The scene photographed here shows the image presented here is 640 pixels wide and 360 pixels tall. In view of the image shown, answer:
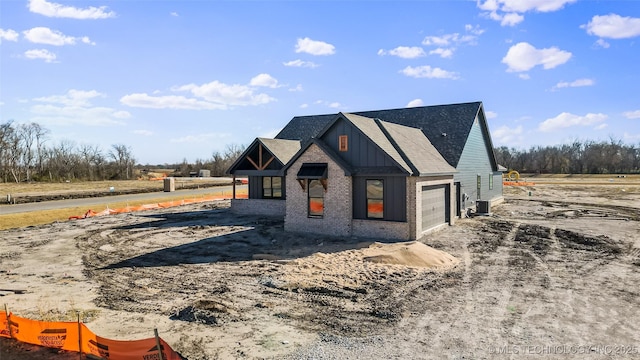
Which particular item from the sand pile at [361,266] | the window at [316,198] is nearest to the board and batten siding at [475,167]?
the window at [316,198]

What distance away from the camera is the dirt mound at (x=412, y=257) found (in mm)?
14211

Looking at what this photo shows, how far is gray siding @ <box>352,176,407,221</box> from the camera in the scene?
18.4 metres

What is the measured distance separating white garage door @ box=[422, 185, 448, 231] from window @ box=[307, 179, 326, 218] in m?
5.00

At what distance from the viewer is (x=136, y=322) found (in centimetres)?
948

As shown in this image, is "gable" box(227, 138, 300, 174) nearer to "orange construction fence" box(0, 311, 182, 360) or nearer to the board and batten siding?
the board and batten siding

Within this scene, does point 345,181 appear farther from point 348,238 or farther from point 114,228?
point 114,228

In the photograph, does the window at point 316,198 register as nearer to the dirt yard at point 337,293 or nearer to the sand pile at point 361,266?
the dirt yard at point 337,293

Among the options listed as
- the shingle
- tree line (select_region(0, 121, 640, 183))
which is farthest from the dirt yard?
tree line (select_region(0, 121, 640, 183))

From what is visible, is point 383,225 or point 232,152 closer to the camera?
point 383,225

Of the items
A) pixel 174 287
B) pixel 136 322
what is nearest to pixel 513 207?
pixel 174 287

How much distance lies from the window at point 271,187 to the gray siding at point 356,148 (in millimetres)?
8705

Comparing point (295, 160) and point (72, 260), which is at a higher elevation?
point (295, 160)

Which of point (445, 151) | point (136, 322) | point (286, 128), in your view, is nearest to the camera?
point (136, 322)

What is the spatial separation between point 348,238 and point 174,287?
8.92 metres
